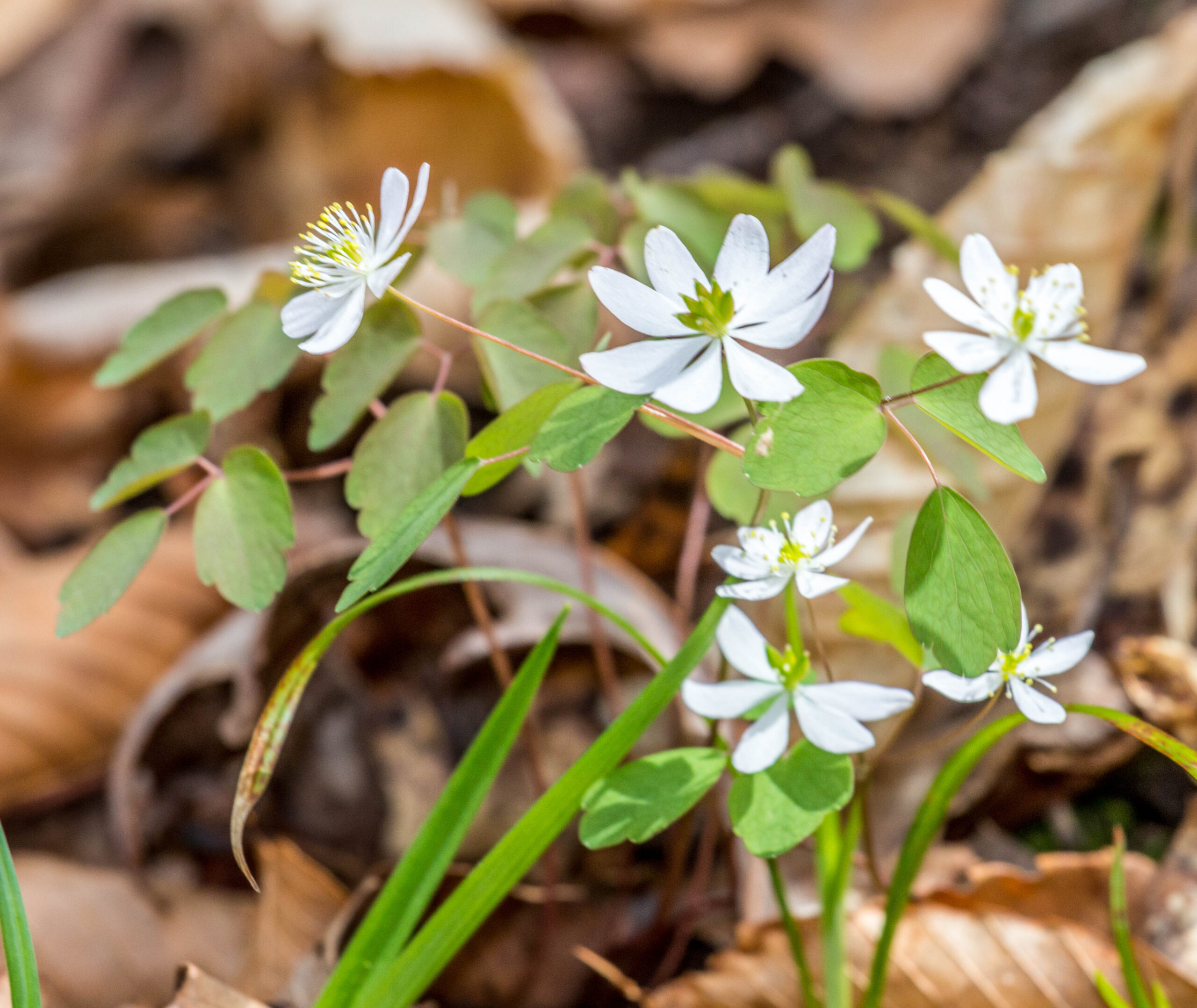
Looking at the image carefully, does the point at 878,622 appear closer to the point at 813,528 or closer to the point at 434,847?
the point at 813,528

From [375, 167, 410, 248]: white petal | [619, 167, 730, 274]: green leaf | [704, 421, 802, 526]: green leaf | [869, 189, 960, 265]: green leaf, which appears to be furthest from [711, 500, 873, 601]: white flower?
[869, 189, 960, 265]: green leaf

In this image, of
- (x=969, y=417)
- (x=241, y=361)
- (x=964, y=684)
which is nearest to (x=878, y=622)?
(x=964, y=684)

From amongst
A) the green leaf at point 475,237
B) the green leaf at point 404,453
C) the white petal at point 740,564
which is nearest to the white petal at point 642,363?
the white petal at point 740,564

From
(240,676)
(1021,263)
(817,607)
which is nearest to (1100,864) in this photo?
(817,607)

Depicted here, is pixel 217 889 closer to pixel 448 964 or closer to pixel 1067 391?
pixel 448 964

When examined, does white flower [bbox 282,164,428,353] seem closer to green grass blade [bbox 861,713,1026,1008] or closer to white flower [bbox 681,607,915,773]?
white flower [bbox 681,607,915,773]

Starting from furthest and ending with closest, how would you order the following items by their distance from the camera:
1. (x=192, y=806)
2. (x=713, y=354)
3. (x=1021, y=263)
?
(x=1021, y=263) < (x=192, y=806) < (x=713, y=354)

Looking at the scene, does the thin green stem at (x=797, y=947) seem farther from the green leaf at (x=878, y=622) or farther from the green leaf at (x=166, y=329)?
the green leaf at (x=166, y=329)
